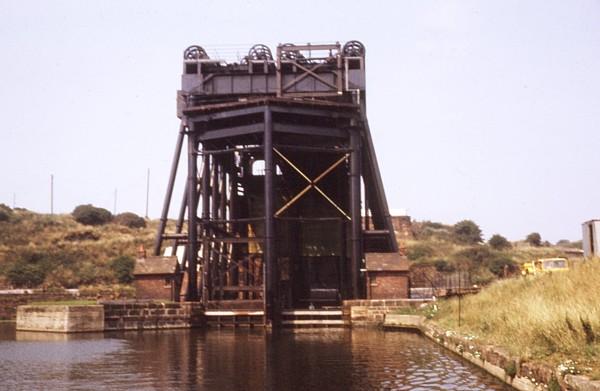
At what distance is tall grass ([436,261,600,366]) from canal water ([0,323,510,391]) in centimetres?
100

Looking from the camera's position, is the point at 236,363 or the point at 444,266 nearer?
the point at 236,363

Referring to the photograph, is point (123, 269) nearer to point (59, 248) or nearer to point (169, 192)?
point (59, 248)

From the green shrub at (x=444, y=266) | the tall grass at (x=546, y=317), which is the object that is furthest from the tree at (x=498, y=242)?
the tall grass at (x=546, y=317)

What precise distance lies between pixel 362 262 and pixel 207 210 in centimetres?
785

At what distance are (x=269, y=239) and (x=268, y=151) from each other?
3851 millimetres

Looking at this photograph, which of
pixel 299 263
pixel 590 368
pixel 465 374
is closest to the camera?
pixel 590 368

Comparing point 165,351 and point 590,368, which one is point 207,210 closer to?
point 165,351

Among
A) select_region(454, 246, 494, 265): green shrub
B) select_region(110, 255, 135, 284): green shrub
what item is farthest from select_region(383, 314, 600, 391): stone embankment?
select_region(454, 246, 494, 265): green shrub

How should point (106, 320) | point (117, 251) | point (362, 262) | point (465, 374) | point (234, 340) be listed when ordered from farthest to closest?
point (117, 251) → point (362, 262) → point (106, 320) → point (234, 340) → point (465, 374)

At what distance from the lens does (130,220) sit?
280ft

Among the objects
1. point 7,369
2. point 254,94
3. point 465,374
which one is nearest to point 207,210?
point 254,94

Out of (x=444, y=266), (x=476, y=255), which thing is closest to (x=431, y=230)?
(x=476, y=255)

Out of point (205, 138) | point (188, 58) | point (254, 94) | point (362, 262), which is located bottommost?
point (362, 262)

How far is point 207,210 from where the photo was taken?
32.8 metres
